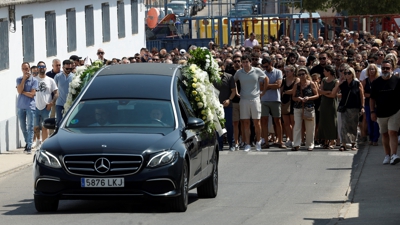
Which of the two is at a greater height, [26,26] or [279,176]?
[26,26]

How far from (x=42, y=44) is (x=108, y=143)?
1601 cm

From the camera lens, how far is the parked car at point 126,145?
11.9 meters

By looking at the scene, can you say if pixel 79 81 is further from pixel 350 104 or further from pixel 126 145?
pixel 350 104

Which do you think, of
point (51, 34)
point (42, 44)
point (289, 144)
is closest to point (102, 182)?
point (289, 144)

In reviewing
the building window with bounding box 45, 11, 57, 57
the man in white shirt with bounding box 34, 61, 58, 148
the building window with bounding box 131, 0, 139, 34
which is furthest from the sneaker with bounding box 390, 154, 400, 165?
the building window with bounding box 131, 0, 139, 34

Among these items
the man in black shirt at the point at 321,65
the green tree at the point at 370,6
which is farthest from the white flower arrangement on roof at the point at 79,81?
the green tree at the point at 370,6

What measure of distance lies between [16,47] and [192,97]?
1162 cm

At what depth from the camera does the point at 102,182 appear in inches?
467

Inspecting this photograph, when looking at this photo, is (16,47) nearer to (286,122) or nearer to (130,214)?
(286,122)

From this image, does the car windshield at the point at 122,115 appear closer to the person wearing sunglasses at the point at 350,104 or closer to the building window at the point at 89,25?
the person wearing sunglasses at the point at 350,104

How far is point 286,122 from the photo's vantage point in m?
23.0

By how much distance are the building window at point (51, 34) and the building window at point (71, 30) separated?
159 centimetres

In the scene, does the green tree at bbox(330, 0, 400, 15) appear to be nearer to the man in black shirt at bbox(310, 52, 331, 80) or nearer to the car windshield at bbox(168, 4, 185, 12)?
the car windshield at bbox(168, 4, 185, 12)

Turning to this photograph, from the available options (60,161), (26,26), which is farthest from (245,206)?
(26,26)
